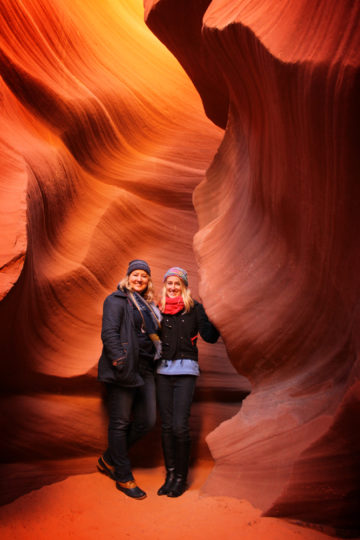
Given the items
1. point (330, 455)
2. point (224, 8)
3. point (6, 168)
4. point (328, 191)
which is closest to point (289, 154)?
point (328, 191)

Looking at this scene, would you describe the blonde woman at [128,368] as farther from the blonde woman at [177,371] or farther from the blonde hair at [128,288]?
the blonde woman at [177,371]

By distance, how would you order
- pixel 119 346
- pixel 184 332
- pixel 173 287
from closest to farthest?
→ 1. pixel 119 346
2. pixel 184 332
3. pixel 173 287

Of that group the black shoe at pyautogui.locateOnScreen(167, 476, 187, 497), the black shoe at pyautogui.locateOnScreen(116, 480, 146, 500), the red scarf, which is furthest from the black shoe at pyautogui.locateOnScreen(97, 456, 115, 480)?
the red scarf

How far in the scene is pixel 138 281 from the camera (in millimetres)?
3912

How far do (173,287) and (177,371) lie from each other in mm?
689

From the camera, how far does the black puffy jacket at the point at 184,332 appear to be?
146 inches

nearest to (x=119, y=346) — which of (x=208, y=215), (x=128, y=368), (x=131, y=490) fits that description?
(x=128, y=368)

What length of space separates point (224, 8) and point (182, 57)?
5.31 ft

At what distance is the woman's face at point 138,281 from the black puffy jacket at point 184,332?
286 millimetres

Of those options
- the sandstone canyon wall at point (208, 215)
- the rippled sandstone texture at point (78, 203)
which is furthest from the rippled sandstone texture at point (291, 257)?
the rippled sandstone texture at point (78, 203)

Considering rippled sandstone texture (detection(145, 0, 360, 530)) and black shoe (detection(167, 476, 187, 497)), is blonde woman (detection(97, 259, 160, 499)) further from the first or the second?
rippled sandstone texture (detection(145, 0, 360, 530))

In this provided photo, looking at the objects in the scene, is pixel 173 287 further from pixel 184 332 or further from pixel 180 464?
pixel 180 464

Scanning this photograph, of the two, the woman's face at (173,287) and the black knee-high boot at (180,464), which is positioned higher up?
the woman's face at (173,287)

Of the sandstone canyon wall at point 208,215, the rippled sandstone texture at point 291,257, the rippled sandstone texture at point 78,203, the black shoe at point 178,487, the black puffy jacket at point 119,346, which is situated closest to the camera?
the rippled sandstone texture at point 291,257
